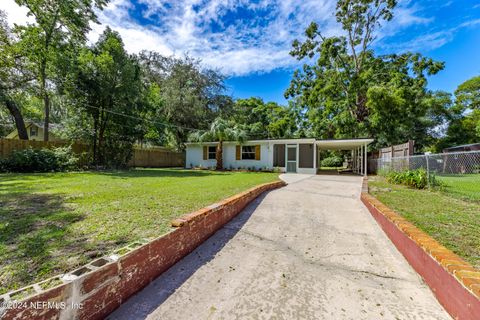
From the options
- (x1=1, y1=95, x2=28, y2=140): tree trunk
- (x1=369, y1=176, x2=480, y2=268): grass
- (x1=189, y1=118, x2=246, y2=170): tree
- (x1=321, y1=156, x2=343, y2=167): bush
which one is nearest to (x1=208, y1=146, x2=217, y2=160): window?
(x1=189, y1=118, x2=246, y2=170): tree

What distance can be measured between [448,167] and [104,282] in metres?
17.0

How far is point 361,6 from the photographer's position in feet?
55.0

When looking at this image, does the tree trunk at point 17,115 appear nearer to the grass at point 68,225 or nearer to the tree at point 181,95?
the tree at point 181,95

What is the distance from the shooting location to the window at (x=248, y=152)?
16109 millimetres

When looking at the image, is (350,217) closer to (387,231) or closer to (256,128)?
(387,231)

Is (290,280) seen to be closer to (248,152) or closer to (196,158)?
(248,152)

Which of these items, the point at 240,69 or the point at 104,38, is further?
the point at 240,69

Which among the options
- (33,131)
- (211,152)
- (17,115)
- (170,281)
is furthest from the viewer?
(33,131)

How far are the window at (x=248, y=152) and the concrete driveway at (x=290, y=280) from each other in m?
12.4

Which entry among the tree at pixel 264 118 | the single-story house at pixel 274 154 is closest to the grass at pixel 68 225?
the single-story house at pixel 274 154

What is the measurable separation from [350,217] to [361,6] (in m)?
19.1

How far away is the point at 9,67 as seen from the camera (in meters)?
12.3

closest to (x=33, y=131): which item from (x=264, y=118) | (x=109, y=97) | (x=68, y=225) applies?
(x=109, y=97)

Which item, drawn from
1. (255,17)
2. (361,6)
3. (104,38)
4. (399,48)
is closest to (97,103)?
(104,38)
